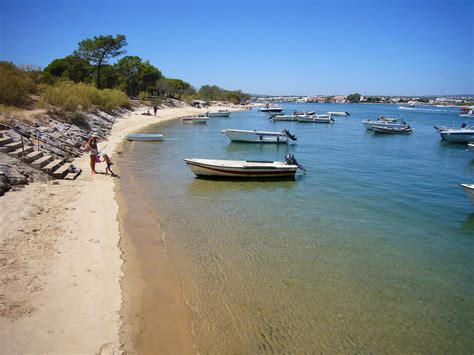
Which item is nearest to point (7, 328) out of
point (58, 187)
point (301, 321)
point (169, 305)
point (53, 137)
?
point (169, 305)

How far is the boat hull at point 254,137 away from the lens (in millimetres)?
34594

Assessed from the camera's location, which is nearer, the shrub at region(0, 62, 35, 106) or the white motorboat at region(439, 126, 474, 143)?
the shrub at region(0, 62, 35, 106)

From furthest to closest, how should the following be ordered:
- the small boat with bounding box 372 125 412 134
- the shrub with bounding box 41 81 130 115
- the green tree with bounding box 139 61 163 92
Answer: the green tree with bounding box 139 61 163 92
the small boat with bounding box 372 125 412 134
the shrub with bounding box 41 81 130 115

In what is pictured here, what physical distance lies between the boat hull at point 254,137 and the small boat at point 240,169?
15072 mm

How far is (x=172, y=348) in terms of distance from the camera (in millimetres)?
6270

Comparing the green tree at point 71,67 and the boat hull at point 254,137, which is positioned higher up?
the green tree at point 71,67

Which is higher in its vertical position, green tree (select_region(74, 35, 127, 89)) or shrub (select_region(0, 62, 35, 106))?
green tree (select_region(74, 35, 127, 89))

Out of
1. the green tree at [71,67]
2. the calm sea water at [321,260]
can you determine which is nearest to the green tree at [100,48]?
the green tree at [71,67]

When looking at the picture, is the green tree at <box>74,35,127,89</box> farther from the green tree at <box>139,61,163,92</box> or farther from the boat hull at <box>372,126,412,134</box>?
the boat hull at <box>372,126,412,134</box>

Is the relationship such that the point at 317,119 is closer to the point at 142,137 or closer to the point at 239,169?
the point at 142,137

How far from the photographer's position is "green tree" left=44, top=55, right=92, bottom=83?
66812 mm

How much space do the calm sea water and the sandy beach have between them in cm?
106

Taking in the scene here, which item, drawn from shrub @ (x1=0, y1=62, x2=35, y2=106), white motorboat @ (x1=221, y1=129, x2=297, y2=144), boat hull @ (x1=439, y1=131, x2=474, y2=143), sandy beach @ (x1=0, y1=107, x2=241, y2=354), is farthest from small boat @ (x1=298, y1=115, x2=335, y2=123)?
sandy beach @ (x1=0, y1=107, x2=241, y2=354)

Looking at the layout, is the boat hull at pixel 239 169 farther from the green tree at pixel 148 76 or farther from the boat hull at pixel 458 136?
the green tree at pixel 148 76
